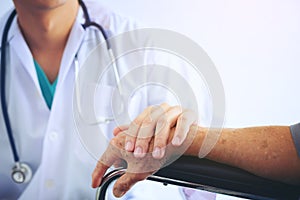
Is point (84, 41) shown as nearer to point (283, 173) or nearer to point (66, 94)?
point (66, 94)

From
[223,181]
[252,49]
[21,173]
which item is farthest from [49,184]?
[252,49]

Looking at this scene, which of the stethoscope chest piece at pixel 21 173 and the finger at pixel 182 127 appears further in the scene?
the stethoscope chest piece at pixel 21 173

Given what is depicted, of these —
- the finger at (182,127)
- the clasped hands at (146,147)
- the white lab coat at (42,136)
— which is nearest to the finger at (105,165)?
the clasped hands at (146,147)

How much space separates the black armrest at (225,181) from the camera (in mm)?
523

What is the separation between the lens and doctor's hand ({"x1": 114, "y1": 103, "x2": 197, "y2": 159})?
1.89ft

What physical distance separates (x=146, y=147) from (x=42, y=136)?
352mm

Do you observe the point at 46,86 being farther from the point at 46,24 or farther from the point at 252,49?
the point at 252,49

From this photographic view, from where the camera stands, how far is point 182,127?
61 centimetres

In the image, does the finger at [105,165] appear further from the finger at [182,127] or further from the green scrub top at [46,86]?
the green scrub top at [46,86]

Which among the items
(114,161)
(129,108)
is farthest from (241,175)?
(129,108)

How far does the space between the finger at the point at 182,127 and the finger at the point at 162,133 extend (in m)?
0.01

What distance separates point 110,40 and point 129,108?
171mm

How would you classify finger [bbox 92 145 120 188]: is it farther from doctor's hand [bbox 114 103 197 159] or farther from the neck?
the neck

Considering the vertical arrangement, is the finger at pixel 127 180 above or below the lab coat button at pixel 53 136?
above
